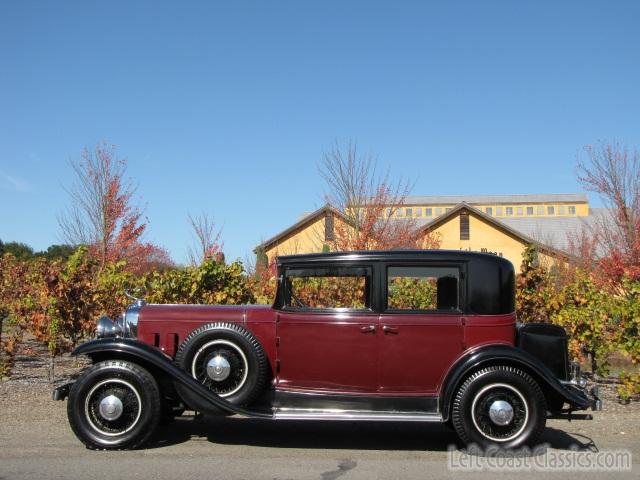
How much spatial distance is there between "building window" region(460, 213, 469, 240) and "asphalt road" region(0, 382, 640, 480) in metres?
33.6

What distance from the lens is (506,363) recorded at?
221 inches

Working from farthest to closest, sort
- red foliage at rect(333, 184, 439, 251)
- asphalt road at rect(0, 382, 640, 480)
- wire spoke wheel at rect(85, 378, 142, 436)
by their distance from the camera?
red foliage at rect(333, 184, 439, 251)
wire spoke wheel at rect(85, 378, 142, 436)
asphalt road at rect(0, 382, 640, 480)

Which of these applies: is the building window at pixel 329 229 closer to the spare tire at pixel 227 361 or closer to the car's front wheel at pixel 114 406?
the spare tire at pixel 227 361

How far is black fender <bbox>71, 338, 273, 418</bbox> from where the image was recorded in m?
5.57

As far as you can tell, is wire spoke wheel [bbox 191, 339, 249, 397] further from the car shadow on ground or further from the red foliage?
the red foliage

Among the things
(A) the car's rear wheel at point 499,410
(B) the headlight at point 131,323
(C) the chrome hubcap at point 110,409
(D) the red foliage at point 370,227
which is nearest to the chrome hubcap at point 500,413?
(A) the car's rear wheel at point 499,410

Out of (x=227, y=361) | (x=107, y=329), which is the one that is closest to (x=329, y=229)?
(x=107, y=329)

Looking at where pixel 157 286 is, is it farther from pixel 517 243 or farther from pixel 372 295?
pixel 517 243

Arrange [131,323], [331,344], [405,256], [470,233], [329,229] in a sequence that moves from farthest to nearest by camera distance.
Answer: [470,233]
[329,229]
[131,323]
[405,256]
[331,344]

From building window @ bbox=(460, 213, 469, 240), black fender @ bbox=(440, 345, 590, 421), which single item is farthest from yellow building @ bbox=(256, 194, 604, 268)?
black fender @ bbox=(440, 345, 590, 421)

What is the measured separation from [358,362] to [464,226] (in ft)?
119

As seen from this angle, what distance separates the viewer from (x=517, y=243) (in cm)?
4025

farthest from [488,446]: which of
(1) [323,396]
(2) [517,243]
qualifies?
(2) [517,243]

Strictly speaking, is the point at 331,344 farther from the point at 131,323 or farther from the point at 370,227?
the point at 370,227
